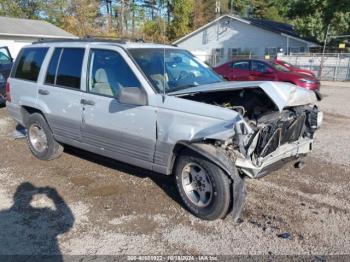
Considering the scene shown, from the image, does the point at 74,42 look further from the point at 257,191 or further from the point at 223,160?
the point at 257,191

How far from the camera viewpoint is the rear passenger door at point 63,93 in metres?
5.03

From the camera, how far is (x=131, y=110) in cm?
430

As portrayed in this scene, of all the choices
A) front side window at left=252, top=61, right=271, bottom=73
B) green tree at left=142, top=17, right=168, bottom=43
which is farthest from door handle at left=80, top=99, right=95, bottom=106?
front side window at left=252, top=61, right=271, bottom=73

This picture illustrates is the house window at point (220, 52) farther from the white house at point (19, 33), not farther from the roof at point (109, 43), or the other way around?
the roof at point (109, 43)

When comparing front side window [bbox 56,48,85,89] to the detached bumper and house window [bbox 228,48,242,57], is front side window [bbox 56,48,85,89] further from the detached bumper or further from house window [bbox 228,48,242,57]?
house window [bbox 228,48,242,57]

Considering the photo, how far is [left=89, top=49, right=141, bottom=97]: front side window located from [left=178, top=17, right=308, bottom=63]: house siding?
94.5 ft

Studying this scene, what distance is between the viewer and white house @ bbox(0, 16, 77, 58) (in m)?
25.2

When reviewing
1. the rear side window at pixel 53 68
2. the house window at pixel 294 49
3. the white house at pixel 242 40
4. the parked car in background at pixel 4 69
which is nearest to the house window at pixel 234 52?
the white house at pixel 242 40

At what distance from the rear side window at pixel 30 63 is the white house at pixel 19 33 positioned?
61.3 feet

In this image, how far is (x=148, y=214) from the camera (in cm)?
416

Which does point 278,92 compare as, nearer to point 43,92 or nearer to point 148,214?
point 148,214

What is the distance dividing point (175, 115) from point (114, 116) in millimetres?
956

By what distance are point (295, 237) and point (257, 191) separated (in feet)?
3.77

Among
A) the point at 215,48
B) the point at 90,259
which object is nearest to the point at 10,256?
the point at 90,259
